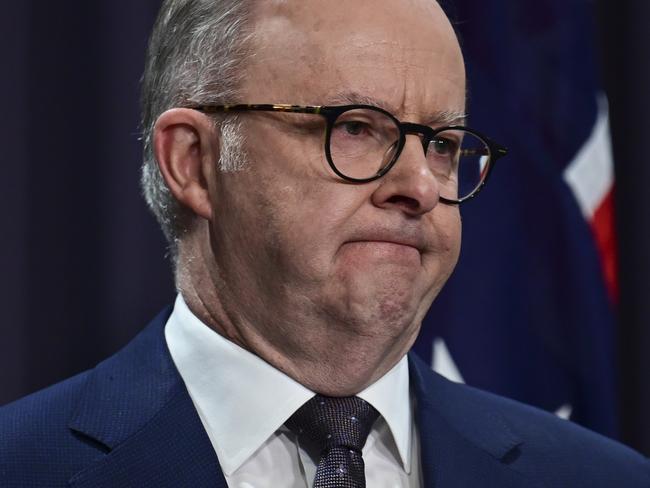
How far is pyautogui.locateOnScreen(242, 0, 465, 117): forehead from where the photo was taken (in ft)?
5.05

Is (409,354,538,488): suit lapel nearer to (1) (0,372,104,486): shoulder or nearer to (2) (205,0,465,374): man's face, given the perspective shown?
(2) (205,0,465,374): man's face

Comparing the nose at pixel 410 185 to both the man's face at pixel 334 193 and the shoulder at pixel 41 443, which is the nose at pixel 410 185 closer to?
the man's face at pixel 334 193

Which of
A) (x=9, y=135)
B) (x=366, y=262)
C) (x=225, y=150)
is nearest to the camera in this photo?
(x=366, y=262)

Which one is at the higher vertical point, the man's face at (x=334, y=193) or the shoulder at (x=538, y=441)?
the man's face at (x=334, y=193)

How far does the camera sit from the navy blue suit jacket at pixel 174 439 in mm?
1546

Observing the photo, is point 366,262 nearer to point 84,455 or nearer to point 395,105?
point 395,105

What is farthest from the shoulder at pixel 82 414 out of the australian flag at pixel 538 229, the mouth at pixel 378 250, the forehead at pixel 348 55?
the australian flag at pixel 538 229

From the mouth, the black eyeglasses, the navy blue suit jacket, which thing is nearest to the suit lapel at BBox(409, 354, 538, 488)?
the navy blue suit jacket

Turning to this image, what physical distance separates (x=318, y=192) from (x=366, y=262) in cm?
13

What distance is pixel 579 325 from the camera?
247cm

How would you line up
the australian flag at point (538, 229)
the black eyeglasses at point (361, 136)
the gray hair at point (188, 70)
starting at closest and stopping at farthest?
the black eyeglasses at point (361, 136) → the gray hair at point (188, 70) → the australian flag at point (538, 229)

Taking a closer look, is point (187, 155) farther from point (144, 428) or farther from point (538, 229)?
point (538, 229)

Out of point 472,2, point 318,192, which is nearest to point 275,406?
point 318,192

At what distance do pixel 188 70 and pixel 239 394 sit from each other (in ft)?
1.86
